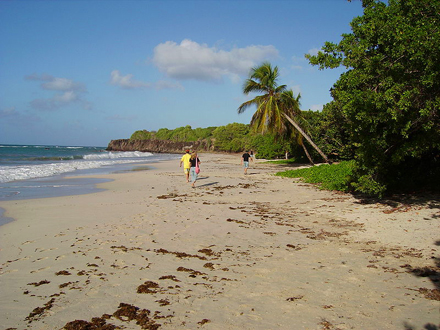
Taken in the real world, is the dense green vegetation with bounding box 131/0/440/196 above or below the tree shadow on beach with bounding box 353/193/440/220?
above

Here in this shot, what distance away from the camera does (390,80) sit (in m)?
7.52

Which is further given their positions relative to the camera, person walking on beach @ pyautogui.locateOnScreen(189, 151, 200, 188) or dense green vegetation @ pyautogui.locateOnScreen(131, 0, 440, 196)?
person walking on beach @ pyautogui.locateOnScreen(189, 151, 200, 188)

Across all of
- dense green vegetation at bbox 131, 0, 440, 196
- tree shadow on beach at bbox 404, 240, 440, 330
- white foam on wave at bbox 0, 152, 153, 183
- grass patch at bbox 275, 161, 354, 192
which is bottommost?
tree shadow on beach at bbox 404, 240, 440, 330

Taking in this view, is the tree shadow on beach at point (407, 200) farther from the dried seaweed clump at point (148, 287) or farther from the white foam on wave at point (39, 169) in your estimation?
the white foam on wave at point (39, 169)

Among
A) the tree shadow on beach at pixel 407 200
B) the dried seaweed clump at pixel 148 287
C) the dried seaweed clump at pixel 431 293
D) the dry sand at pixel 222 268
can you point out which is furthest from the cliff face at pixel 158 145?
the dried seaweed clump at pixel 431 293

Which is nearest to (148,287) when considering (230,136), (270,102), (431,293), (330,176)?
(431,293)

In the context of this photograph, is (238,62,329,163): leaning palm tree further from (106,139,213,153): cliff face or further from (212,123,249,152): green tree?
(106,139,213,153): cliff face

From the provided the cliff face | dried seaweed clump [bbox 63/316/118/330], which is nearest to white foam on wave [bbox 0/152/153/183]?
dried seaweed clump [bbox 63/316/118/330]

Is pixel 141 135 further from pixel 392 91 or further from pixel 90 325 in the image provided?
pixel 90 325

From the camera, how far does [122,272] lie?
4555 mm

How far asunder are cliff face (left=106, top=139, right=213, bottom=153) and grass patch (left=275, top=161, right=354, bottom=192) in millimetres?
79643

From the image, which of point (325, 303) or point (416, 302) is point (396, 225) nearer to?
point (416, 302)

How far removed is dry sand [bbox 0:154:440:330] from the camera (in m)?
3.38

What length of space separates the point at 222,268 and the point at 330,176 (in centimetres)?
1030
